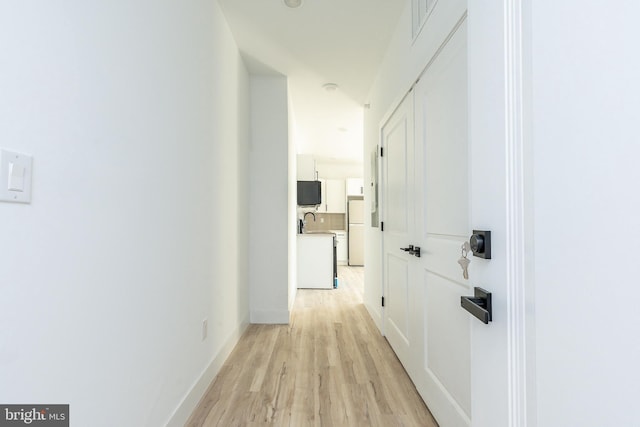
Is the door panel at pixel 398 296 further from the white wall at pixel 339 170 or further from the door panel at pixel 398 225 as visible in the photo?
the white wall at pixel 339 170

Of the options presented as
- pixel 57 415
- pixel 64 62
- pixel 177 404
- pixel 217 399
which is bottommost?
pixel 217 399

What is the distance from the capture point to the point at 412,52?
7.01 ft

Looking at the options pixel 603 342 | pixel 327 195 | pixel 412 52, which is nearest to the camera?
pixel 603 342

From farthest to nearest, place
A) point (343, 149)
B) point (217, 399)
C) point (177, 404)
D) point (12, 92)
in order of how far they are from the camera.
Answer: point (343, 149) < point (217, 399) < point (177, 404) < point (12, 92)

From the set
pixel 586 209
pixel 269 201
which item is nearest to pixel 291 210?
pixel 269 201

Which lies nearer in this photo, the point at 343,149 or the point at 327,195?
the point at 343,149

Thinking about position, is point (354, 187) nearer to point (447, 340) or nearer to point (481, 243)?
point (447, 340)

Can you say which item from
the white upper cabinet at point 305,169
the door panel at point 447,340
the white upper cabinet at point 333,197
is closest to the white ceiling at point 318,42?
the white upper cabinet at point 305,169

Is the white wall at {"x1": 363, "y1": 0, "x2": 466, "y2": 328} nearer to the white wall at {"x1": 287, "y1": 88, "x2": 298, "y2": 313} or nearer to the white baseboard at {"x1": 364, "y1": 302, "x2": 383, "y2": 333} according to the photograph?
the white baseboard at {"x1": 364, "y1": 302, "x2": 383, "y2": 333}

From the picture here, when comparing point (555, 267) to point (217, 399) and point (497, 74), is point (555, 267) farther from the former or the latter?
point (217, 399)

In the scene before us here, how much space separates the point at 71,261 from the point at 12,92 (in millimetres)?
458

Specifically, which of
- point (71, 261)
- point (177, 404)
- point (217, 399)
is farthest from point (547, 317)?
point (217, 399)

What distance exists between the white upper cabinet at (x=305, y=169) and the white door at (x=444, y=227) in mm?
3586

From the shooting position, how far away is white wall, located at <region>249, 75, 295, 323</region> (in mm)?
3439
